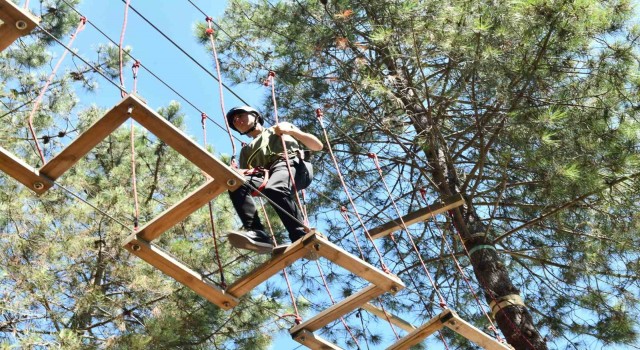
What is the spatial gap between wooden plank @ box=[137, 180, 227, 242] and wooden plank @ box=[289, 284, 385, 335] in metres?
0.86

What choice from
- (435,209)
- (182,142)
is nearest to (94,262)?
(435,209)

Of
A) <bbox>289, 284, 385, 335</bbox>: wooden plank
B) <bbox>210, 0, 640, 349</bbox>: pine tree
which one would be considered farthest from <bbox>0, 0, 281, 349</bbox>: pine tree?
<bbox>289, 284, 385, 335</bbox>: wooden plank

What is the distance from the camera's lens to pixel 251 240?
4227 millimetres

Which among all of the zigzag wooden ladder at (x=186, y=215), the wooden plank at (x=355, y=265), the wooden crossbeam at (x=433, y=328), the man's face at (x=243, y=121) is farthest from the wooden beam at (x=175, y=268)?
the man's face at (x=243, y=121)

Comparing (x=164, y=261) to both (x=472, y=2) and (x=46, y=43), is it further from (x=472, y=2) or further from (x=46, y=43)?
(x=46, y=43)

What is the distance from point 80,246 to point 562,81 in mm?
4144

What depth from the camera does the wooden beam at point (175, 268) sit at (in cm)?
395

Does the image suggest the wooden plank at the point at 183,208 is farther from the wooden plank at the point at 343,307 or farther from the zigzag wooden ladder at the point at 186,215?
the wooden plank at the point at 343,307

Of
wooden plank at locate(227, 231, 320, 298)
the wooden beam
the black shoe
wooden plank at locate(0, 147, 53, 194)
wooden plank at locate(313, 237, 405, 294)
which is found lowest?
wooden plank at locate(313, 237, 405, 294)

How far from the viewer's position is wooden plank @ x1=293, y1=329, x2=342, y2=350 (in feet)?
14.4

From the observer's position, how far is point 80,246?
7.66 meters

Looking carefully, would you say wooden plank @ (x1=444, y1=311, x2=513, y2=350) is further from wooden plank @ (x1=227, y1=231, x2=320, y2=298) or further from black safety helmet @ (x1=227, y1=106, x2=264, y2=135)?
black safety helmet @ (x1=227, y1=106, x2=264, y2=135)

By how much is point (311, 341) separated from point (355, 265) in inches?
22.2

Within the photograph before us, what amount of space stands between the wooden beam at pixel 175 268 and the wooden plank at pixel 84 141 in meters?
0.43
